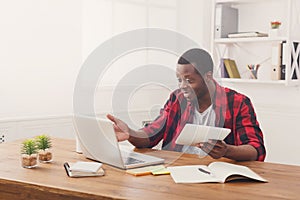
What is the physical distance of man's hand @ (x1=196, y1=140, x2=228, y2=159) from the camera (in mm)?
2031

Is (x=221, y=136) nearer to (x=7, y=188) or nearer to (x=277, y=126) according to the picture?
(x=7, y=188)

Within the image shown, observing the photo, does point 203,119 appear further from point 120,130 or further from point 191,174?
point 191,174

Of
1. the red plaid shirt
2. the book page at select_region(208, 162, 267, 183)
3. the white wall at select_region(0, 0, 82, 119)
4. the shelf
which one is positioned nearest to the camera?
the book page at select_region(208, 162, 267, 183)

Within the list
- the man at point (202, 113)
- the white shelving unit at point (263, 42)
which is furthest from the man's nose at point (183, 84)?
the white shelving unit at point (263, 42)

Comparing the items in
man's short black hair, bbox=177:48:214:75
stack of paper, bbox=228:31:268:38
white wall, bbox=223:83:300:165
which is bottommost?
white wall, bbox=223:83:300:165

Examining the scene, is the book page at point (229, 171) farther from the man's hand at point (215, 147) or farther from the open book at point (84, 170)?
the open book at point (84, 170)

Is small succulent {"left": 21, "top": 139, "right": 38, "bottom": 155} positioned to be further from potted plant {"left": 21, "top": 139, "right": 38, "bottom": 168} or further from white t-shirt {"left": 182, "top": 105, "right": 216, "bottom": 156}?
white t-shirt {"left": 182, "top": 105, "right": 216, "bottom": 156}

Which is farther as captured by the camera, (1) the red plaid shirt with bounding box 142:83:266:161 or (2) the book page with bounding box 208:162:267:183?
(1) the red plaid shirt with bounding box 142:83:266:161

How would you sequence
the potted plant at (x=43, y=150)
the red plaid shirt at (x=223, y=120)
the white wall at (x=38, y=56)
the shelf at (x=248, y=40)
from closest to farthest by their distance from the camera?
the potted plant at (x=43, y=150)
the red plaid shirt at (x=223, y=120)
the white wall at (x=38, y=56)
the shelf at (x=248, y=40)

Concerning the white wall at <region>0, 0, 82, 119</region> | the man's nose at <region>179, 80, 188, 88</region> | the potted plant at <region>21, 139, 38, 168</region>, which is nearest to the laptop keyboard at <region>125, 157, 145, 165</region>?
the potted plant at <region>21, 139, 38, 168</region>

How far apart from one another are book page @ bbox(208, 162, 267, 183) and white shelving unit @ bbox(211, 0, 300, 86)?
162 centimetres

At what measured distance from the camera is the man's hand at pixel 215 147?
2.03 metres

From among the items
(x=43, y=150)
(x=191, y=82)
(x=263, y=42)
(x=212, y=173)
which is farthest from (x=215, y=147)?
(x=263, y=42)

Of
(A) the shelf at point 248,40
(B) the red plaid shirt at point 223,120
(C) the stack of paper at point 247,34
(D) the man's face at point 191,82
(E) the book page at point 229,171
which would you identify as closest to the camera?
(E) the book page at point 229,171
